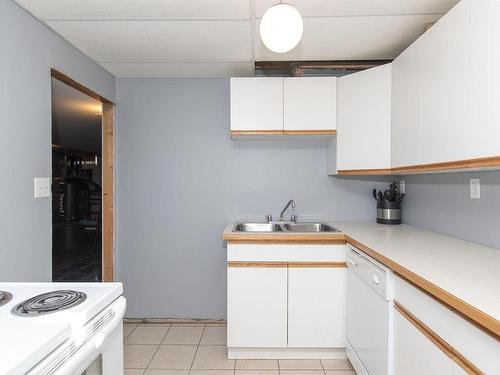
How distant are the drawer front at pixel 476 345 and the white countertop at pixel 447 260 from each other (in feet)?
0.24

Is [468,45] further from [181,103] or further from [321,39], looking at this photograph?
[181,103]

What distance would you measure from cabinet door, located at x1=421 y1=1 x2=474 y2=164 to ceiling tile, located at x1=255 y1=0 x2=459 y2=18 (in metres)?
0.21

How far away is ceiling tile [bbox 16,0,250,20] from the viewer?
1.60 metres

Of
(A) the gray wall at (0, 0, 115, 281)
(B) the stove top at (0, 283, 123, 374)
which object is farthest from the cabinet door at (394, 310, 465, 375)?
(A) the gray wall at (0, 0, 115, 281)

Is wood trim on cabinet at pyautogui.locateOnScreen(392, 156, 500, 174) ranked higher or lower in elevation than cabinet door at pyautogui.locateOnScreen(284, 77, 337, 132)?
lower

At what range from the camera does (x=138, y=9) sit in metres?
1.67

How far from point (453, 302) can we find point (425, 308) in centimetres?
22

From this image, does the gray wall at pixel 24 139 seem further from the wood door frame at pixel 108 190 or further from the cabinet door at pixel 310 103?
the cabinet door at pixel 310 103

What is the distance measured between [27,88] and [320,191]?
2.20 metres

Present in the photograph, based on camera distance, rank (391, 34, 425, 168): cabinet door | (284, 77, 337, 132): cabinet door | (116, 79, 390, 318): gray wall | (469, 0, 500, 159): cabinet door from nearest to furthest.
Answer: (469, 0, 500, 159): cabinet door < (391, 34, 425, 168): cabinet door < (284, 77, 337, 132): cabinet door < (116, 79, 390, 318): gray wall

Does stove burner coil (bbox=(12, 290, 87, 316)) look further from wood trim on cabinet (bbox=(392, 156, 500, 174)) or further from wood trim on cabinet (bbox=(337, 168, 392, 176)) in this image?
wood trim on cabinet (bbox=(337, 168, 392, 176))

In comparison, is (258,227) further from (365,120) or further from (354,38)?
(354,38)

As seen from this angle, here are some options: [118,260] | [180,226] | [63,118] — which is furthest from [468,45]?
[63,118]

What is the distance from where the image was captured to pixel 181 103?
8.96 feet
